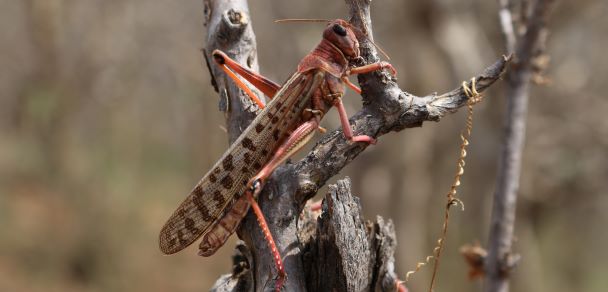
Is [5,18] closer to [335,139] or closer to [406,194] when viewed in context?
[406,194]

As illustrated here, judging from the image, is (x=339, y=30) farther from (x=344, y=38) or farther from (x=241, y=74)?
(x=241, y=74)

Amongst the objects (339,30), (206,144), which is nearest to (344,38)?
(339,30)

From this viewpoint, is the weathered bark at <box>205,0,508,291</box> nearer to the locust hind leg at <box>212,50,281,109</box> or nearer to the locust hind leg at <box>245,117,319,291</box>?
the locust hind leg at <box>245,117,319,291</box>

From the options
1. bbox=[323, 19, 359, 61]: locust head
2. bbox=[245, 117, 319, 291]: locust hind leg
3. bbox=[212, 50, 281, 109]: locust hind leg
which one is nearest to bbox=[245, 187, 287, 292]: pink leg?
bbox=[245, 117, 319, 291]: locust hind leg

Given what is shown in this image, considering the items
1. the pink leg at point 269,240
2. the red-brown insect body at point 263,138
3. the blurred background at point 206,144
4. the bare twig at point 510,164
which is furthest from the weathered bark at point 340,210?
the blurred background at point 206,144

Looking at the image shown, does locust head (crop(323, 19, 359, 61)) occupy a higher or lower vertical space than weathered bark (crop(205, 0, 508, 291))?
higher

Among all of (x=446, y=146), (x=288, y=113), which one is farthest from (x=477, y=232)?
(x=288, y=113)
